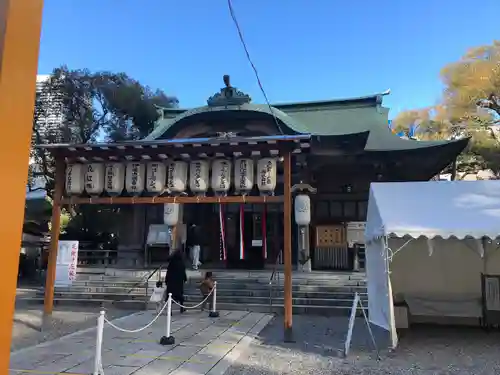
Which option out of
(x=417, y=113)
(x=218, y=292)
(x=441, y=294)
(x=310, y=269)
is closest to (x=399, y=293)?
(x=441, y=294)

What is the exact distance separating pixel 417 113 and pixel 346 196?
13.8 m

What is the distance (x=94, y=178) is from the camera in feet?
29.0

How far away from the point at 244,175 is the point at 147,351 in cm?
389

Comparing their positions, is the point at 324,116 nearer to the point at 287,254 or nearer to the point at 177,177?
the point at 177,177

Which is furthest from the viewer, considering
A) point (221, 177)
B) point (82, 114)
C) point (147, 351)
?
point (82, 114)

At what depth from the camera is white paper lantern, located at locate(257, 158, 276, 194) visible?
8258 mm

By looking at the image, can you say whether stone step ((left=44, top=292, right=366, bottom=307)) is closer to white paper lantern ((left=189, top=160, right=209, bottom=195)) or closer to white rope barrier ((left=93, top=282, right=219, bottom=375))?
white rope barrier ((left=93, top=282, right=219, bottom=375))

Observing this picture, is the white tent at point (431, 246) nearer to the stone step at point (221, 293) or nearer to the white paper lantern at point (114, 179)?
the stone step at point (221, 293)

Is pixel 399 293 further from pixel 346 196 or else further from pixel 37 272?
pixel 37 272

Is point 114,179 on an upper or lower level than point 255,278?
upper

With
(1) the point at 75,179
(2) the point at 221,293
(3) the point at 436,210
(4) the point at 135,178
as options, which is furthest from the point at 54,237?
(3) the point at 436,210

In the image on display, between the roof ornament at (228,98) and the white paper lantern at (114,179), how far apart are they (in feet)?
29.1

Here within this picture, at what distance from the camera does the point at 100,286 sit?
1285 cm

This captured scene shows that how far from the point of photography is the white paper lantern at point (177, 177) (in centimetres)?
856
